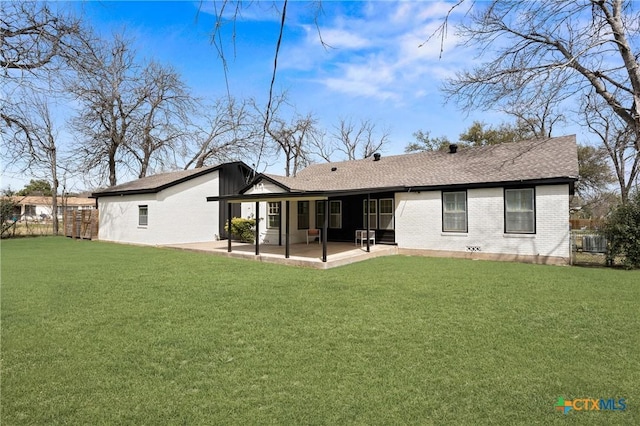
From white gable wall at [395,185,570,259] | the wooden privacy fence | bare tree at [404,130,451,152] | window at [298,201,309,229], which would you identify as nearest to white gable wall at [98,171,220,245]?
the wooden privacy fence

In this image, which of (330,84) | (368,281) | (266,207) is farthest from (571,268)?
(266,207)

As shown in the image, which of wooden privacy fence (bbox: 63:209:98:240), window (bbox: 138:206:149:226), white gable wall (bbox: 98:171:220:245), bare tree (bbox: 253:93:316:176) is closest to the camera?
white gable wall (bbox: 98:171:220:245)

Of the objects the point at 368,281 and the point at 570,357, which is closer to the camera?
the point at 570,357

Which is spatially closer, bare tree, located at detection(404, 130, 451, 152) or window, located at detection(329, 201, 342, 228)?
window, located at detection(329, 201, 342, 228)

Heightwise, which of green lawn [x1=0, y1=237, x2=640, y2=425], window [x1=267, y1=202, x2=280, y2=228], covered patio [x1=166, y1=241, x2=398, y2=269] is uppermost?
window [x1=267, y1=202, x2=280, y2=228]

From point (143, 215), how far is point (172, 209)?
172 centimetres

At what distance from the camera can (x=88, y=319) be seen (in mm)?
5641

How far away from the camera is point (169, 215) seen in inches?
722

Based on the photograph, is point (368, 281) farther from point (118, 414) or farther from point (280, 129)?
point (280, 129)

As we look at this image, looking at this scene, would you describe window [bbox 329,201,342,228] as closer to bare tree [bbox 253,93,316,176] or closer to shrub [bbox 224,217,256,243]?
shrub [bbox 224,217,256,243]

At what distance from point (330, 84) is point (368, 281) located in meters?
6.16

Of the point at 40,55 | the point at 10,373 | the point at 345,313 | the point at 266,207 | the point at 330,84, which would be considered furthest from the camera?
the point at 266,207

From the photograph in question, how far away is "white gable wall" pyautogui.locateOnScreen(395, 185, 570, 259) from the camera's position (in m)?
11.7

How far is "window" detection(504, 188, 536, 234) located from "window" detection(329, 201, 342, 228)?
7140mm
